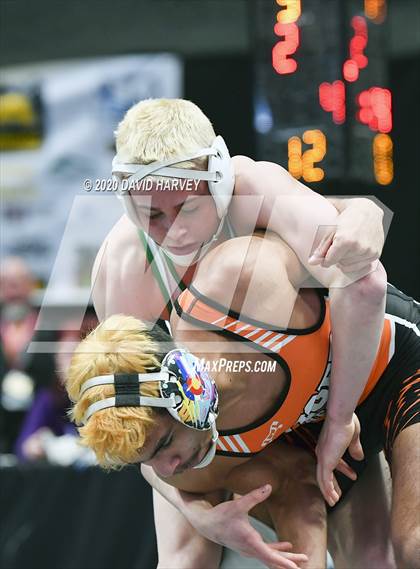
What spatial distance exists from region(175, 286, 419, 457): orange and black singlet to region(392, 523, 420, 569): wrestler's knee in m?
0.30

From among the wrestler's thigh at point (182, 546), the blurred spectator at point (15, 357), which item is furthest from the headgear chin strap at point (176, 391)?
the blurred spectator at point (15, 357)

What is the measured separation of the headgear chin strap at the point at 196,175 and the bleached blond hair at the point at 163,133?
0.04ft

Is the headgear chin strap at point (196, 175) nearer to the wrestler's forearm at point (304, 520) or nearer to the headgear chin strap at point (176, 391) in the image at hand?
the headgear chin strap at point (176, 391)

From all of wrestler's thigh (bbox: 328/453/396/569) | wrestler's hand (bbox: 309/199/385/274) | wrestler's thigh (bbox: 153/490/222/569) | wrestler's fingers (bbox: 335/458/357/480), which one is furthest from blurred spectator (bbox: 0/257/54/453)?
wrestler's hand (bbox: 309/199/385/274)

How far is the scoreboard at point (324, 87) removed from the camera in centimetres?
406

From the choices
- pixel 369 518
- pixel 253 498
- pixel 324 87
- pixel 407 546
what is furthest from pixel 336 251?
pixel 324 87

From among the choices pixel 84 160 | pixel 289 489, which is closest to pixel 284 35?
pixel 84 160

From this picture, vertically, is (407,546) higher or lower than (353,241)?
lower

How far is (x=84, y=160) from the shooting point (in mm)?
4914

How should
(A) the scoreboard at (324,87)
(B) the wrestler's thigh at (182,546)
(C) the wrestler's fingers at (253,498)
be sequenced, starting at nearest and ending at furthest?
(C) the wrestler's fingers at (253,498) → (B) the wrestler's thigh at (182,546) → (A) the scoreboard at (324,87)

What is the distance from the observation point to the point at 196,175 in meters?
2.23

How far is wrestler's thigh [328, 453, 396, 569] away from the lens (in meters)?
2.62

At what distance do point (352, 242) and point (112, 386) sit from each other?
515 mm

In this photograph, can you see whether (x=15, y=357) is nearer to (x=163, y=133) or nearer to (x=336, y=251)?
(x=163, y=133)
